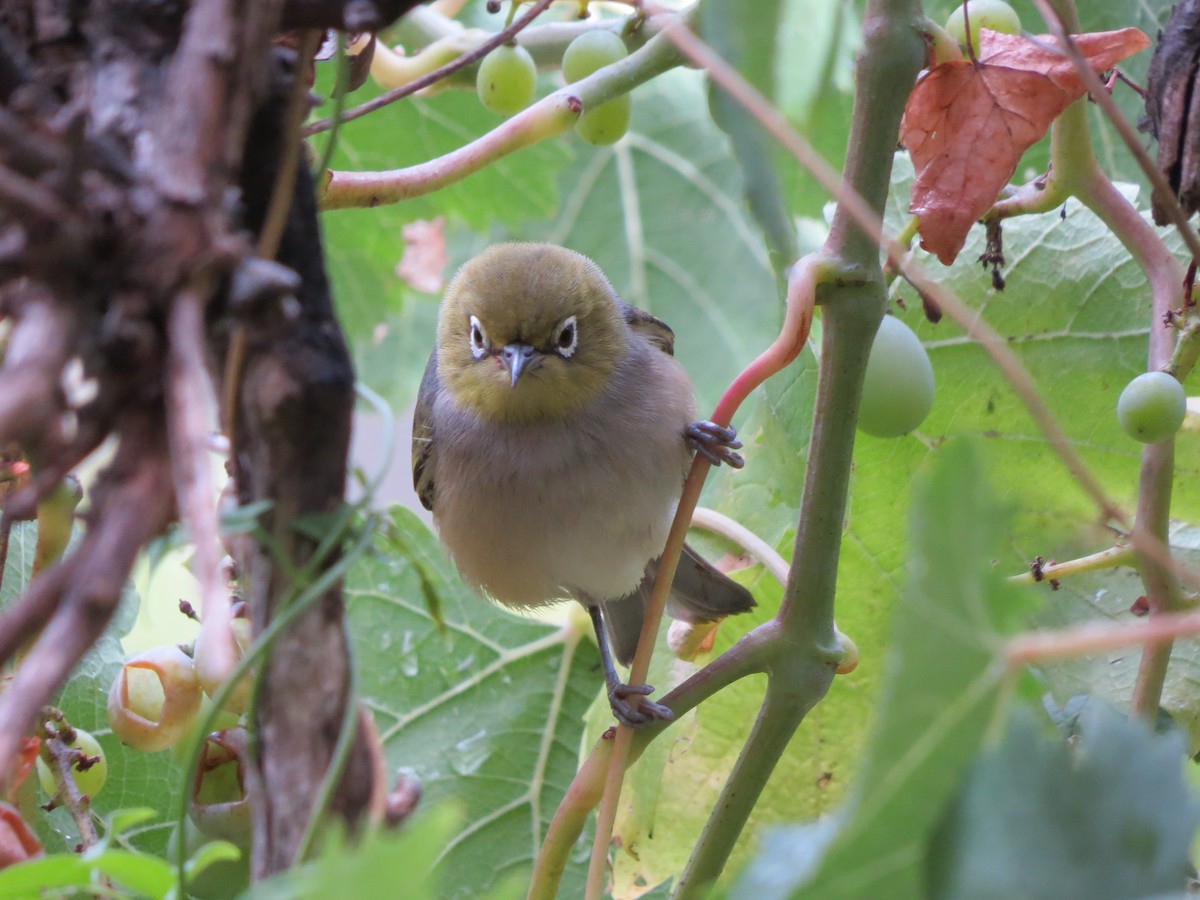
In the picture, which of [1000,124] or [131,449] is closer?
[131,449]

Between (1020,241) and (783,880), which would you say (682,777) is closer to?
(1020,241)

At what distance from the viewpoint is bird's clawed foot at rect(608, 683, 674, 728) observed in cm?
136

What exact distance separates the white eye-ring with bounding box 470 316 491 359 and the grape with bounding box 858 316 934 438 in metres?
1.22

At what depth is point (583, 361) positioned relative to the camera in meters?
2.54

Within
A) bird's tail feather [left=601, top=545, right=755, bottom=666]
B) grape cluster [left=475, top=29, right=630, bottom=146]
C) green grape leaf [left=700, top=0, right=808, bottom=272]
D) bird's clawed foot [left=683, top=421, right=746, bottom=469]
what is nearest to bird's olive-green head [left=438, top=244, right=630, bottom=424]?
bird's clawed foot [left=683, top=421, right=746, bottom=469]

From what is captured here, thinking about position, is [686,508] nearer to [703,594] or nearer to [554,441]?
[703,594]

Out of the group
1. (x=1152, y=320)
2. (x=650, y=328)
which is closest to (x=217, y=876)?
(x=1152, y=320)

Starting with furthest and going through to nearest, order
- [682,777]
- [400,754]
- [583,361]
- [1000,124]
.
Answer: [583,361]
[400,754]
[682,777]
[1000,124]

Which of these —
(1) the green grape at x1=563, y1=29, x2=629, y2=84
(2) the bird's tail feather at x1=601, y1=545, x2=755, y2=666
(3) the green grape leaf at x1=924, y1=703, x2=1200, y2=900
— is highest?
(1) the green grape at x1=563, y1=29, x2=629, y2=84

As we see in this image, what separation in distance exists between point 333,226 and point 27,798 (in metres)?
1.62

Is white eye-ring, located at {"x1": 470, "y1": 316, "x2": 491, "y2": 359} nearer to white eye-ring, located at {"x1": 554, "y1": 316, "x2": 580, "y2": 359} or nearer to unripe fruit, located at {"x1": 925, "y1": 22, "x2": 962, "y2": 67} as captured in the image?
white eye-ring, located at {"x1": 554, "y1": 316, "x2": 580, "y2": 359}

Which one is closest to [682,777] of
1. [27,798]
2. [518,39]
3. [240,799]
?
[240,799]

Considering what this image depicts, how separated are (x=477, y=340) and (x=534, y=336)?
0.15 metres

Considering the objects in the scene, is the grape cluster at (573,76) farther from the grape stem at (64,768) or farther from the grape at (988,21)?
the grape stem at (64,768)
